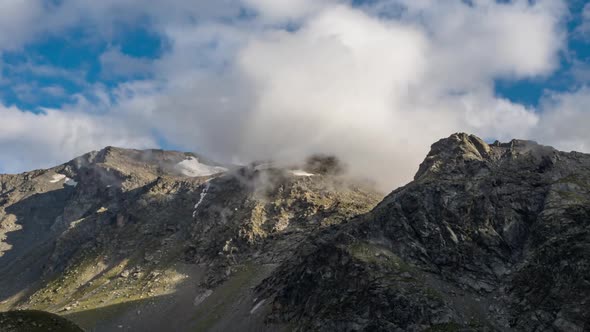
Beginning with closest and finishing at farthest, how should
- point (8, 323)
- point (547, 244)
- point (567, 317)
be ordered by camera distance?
point (8, 323) < point (567, 317) < point (547, 244)

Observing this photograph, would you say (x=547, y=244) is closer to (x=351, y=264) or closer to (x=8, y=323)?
(x=351, y=264)

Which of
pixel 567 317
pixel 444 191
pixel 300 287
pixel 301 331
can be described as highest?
pixel 444 191

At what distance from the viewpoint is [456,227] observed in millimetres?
182750

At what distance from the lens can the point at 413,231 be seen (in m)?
188

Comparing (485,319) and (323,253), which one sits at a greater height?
(323,253)

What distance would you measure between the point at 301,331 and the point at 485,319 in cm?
5928

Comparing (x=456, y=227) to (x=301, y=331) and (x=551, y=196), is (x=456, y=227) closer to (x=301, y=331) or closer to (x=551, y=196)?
(x=551, y=196)

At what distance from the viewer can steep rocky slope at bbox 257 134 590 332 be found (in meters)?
138

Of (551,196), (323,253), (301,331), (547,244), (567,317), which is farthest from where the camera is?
(323,253)

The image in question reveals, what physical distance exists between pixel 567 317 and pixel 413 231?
6939 cm

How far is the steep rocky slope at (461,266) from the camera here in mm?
137750

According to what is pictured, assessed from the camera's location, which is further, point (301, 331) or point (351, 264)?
point (351, 264)

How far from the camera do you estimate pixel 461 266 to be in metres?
169

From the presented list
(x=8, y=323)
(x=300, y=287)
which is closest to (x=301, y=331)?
(x=300, y=287)
